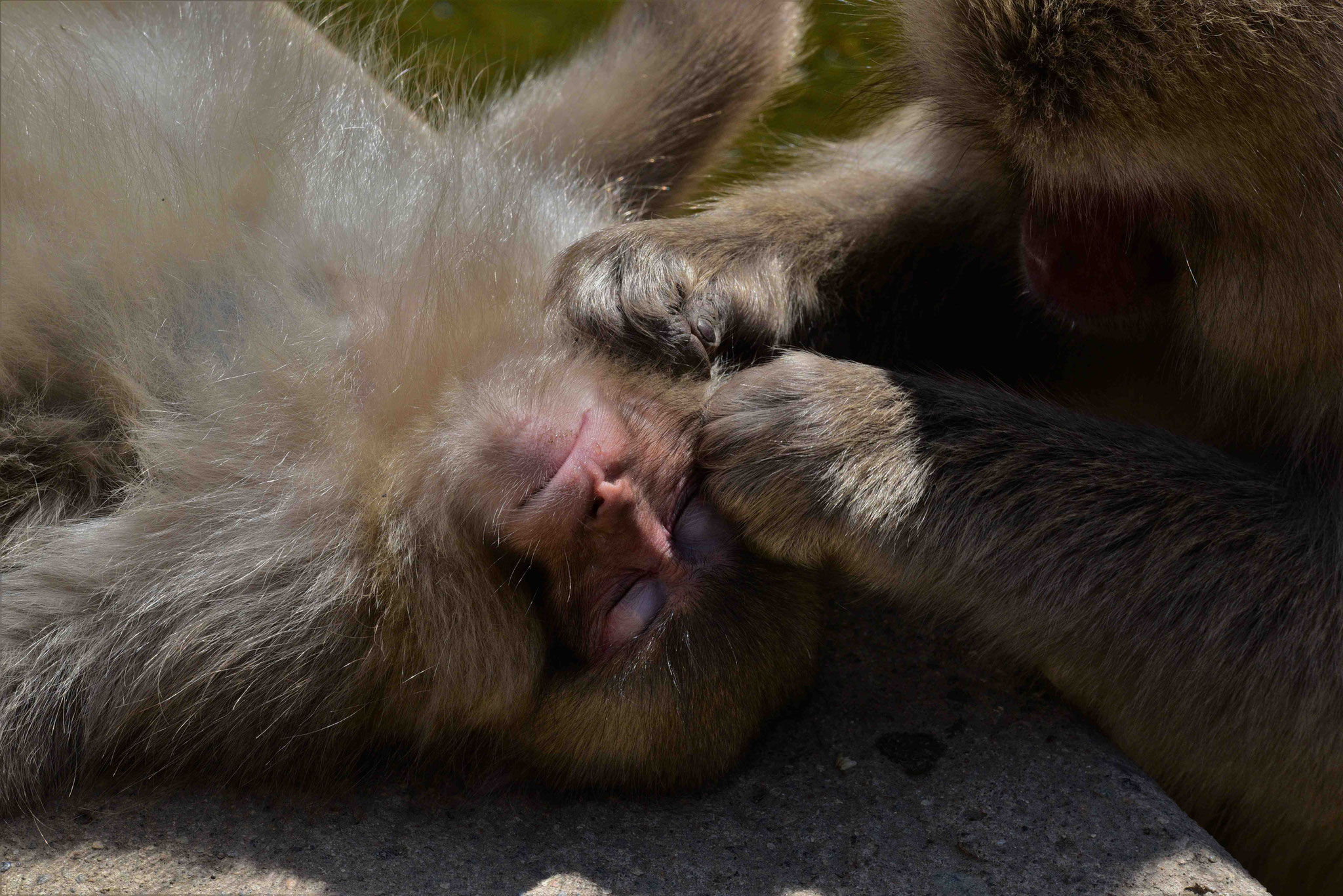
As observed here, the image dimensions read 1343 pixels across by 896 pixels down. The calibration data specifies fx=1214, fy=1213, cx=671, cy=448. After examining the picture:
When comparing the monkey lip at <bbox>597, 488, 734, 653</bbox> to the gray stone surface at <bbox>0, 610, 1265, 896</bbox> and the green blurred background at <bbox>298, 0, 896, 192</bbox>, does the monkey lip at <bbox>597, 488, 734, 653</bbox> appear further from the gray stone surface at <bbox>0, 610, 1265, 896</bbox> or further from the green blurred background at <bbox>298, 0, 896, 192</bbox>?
the green blurred background at <bbox>298, 0, 896, 192</bbox>

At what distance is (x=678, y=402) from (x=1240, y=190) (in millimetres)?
1054

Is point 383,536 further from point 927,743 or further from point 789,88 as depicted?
point 789,88

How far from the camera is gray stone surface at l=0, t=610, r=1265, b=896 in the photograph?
2.02m

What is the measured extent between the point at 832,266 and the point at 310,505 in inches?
53.1

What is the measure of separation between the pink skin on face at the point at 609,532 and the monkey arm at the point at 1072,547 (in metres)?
0.11

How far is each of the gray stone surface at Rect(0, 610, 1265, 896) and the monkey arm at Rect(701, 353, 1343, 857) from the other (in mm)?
218

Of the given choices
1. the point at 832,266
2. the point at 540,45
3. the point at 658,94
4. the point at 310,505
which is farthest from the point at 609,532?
the point at 540,45

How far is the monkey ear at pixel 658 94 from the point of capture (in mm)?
3242

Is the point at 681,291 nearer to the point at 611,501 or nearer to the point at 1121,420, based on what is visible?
the point at 611,501

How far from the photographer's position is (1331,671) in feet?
7.05

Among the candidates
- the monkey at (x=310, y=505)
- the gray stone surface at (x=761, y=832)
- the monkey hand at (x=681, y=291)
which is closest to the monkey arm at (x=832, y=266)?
the monkey hand at (x=681, y=291)

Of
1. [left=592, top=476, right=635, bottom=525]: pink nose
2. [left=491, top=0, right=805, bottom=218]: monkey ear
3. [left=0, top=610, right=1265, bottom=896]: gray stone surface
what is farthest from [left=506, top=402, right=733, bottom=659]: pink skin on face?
[left=491, top=0, right=805, bottom=218]: monkey ear

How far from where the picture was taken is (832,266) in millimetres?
2885

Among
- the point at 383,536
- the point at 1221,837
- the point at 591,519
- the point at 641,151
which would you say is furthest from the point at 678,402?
the point at 1221,837
